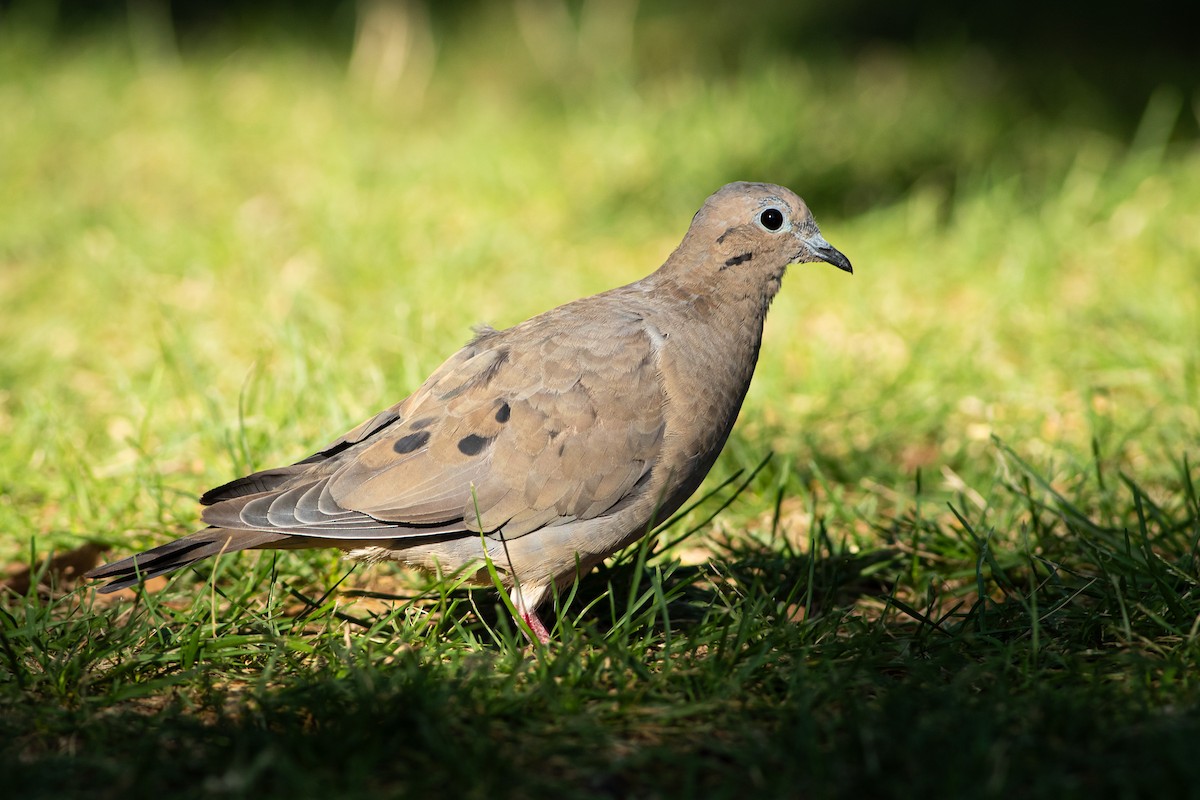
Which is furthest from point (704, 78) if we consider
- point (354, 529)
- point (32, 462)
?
point (354, 529)

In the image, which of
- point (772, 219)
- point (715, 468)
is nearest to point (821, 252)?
point (772, 219)

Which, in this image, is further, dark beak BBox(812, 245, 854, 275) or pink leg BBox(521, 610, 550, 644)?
dark beak BBox(812, 245, 854, 275)

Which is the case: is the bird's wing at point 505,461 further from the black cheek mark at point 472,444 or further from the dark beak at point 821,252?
the dark beak at point 821,252

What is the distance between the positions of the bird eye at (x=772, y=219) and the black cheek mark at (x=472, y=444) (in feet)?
3.42

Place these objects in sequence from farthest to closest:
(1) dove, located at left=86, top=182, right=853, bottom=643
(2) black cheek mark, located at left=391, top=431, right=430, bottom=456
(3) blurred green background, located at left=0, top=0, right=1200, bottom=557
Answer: (3) blurred green background, located at left=0, top=0, right=1200, bottom=557
(2) black cheek mark, located at left=391, top=431, right=430, bottom=456
(1) dove, located at left=86, top=182, right=853, bottom=643

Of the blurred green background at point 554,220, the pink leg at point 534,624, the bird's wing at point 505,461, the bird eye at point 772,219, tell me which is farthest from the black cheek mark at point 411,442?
the bird eye at point 772,219

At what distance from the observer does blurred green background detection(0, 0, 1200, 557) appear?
4418 mm

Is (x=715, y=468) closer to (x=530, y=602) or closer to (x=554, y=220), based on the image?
(x=530, y=602)

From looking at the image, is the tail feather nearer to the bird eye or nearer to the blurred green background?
the blurred green background

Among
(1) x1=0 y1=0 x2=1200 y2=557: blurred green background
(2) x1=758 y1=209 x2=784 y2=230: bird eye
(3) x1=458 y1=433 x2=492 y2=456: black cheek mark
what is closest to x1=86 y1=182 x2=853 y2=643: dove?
(3) x1=458 y1=433 x2=492 y2=456: black cheek mark

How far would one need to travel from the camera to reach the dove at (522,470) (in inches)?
122

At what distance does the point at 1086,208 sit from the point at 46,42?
22.6 feet

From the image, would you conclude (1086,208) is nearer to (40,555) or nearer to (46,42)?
(40,555)

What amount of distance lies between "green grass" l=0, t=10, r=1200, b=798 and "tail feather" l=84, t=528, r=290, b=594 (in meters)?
0.09
